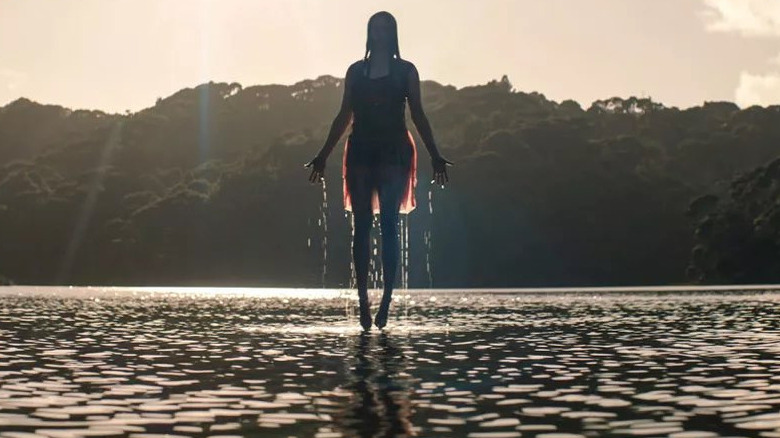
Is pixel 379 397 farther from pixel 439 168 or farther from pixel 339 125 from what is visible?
pixel 339 125

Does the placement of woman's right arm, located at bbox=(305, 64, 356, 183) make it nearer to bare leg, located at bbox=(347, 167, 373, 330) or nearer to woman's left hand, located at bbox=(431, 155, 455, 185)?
bare leg, located at bbox=(347, 167, 373, 330)

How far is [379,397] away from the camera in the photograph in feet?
24.6

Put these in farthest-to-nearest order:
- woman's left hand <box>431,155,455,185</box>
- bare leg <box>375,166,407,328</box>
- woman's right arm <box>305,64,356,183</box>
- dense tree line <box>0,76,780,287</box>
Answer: dense tree line <box>0,76,780,287</box>
woman's right arm <box>305,64,356,183</box>
bare leg <box>375,166,407,328</box>
woman's left hand <box>431,155,455,185</box>

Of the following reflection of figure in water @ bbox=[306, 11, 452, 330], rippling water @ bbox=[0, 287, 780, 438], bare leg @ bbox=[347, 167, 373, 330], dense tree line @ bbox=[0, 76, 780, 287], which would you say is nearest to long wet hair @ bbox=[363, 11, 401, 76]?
reflection of figure in water @ bbox=[306, 11, 452, 330]

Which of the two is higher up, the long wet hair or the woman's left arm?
the long wet hair

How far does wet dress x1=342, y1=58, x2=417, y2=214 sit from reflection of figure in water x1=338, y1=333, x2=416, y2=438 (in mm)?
4182

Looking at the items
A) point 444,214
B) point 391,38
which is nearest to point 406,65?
point 391,38

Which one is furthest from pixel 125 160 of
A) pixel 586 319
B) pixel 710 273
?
pixel 586 319

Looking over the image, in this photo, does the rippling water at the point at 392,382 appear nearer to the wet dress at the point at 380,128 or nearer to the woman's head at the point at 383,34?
the wet dress at the point at 380,128

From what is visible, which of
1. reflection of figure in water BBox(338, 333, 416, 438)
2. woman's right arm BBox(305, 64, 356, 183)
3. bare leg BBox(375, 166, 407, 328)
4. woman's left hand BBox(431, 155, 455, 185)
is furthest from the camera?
woman's right arm BBox(305, 64, 356, 183)

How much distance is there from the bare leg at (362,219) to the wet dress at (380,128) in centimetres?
8

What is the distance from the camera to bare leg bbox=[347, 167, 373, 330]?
14.8 metres

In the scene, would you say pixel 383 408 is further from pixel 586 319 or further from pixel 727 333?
pixel 586 319

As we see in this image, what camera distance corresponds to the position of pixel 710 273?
92.5 m
